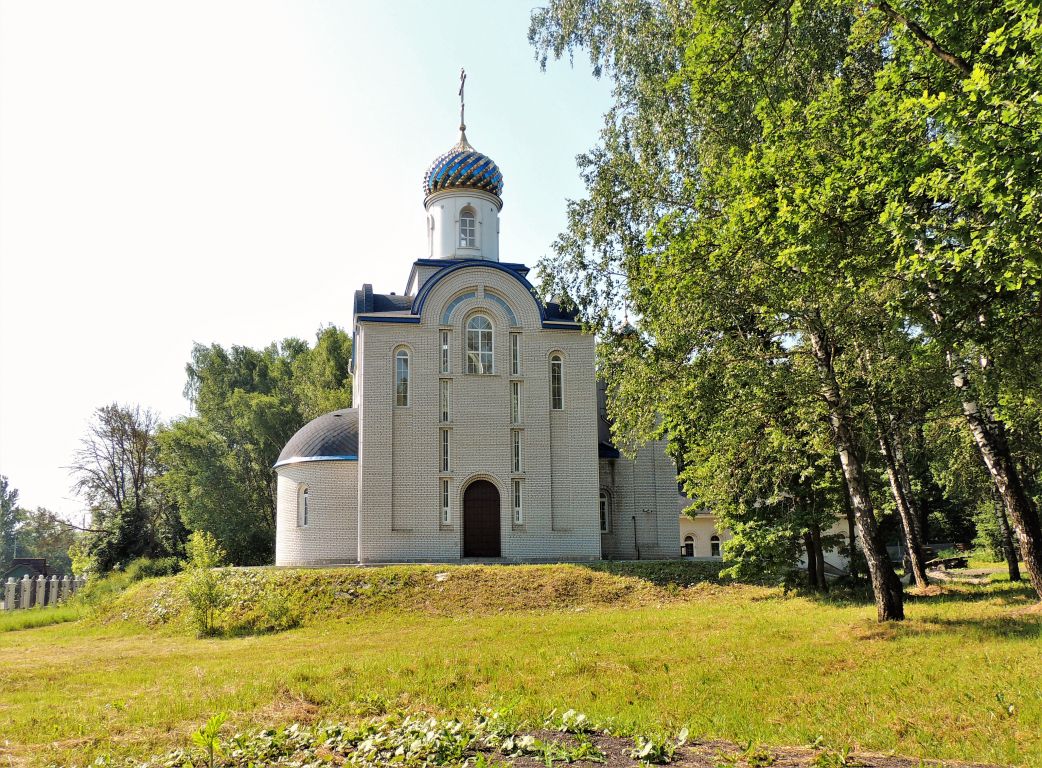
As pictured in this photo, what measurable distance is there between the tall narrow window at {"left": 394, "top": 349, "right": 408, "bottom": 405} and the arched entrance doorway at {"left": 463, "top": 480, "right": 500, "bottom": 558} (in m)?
3.13

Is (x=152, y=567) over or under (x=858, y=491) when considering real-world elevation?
under

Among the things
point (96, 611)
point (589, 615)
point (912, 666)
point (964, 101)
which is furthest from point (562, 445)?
point (964, 101)

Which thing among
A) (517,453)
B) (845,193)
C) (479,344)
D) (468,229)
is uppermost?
(468,229)

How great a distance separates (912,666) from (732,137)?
7830 millimetres

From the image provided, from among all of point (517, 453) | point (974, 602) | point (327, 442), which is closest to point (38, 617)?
point (327, 442)

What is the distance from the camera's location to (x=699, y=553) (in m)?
34.2

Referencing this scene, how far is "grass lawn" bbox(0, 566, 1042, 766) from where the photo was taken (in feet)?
21.9

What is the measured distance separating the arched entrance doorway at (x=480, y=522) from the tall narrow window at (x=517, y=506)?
53cm

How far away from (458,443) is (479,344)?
2.96 m

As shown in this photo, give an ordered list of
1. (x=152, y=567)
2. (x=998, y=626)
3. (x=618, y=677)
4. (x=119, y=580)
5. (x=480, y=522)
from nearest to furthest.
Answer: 1. (x=618, y=677)
2. (x=998, y=626)
3. (x=480, y=522)
4. (x=119, y=580)
5. (x=152, y=567)

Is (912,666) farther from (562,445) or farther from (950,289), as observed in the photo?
(562,445)

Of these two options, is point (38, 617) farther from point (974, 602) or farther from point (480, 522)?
point (974, 602)

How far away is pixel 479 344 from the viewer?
75.2 feet

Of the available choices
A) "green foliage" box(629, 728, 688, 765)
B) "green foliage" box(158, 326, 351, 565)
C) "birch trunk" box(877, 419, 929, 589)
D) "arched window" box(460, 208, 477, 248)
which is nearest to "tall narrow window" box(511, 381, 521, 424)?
"arched window" box(460, 208, 477, 248)
